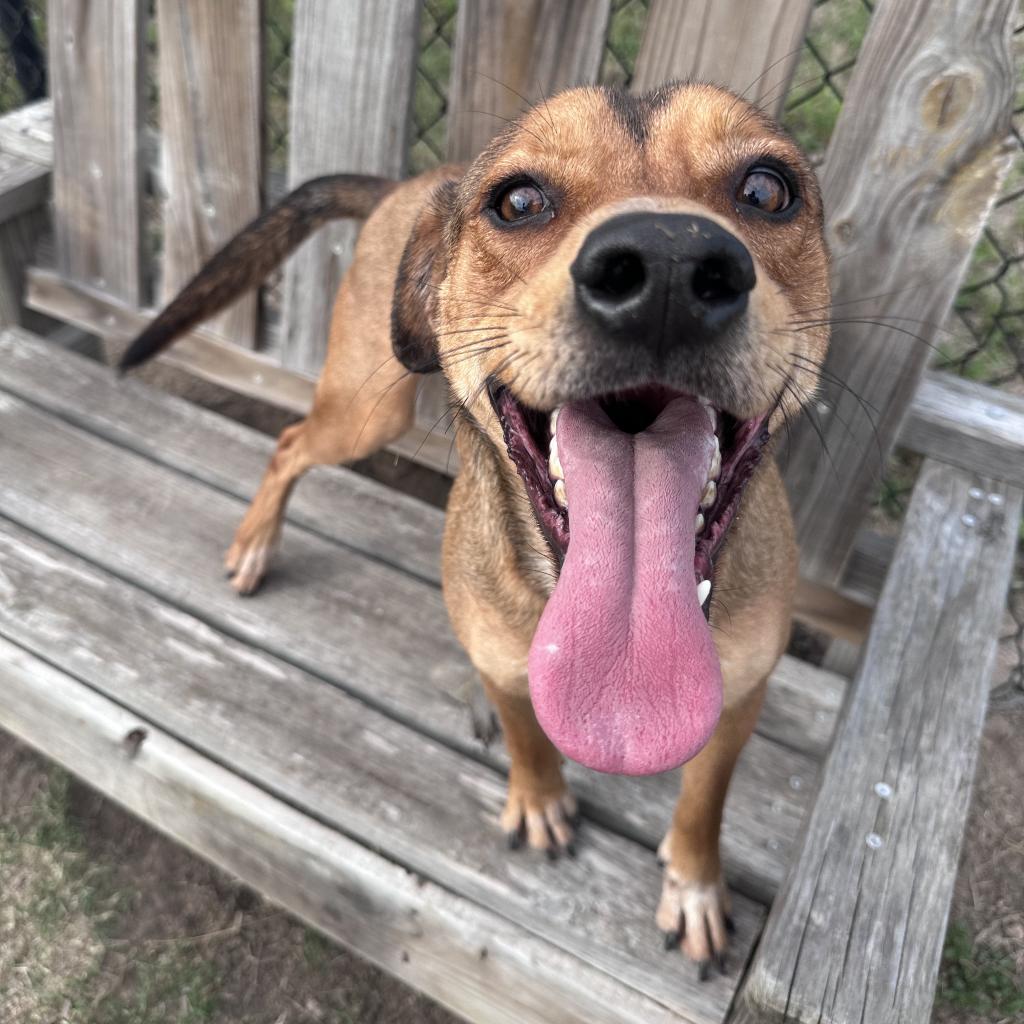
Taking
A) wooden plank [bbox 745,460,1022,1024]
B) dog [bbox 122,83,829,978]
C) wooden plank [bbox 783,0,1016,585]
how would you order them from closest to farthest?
dog [bbox 122,83,829,978] < wooden plank [bbox 745,460,1022,1024] < wooden plank [bbox 783,0,1016,585]

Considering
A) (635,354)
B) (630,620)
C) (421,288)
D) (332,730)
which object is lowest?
(332,730)

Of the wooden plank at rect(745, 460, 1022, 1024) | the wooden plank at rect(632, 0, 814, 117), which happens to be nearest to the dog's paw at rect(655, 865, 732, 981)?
the wooden plank at rect(745, 460, 1022, 1024)

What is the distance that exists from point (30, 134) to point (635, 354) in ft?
10.3

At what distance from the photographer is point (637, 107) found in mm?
1618

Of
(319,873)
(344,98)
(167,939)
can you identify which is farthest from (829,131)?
(167,939)

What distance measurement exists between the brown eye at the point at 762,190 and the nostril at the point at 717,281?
0.42m

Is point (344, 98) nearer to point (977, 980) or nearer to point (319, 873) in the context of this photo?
point (319, 873)

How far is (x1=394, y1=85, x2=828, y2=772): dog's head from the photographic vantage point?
1.23 metres

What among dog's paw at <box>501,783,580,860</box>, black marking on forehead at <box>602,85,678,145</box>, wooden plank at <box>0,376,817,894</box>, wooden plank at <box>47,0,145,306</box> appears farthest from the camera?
wooden plank at <box>47,0,145,306</box>

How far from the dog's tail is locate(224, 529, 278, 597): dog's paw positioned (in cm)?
65

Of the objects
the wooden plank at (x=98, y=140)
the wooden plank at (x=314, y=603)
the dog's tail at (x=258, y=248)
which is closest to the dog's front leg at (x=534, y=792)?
the wooden plank at (x=314, y=603)

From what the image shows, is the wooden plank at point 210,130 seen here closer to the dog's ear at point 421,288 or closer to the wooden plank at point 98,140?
the wooden plank at point 98,140

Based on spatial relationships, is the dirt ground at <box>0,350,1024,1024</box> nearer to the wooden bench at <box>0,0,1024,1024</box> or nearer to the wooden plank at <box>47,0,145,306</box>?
the wooden bench at <box>0,0,1024,1024</box>

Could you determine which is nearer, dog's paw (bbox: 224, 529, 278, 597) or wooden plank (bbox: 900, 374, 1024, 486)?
wooden plank (bbox: 900, 374, 1024, 486)
